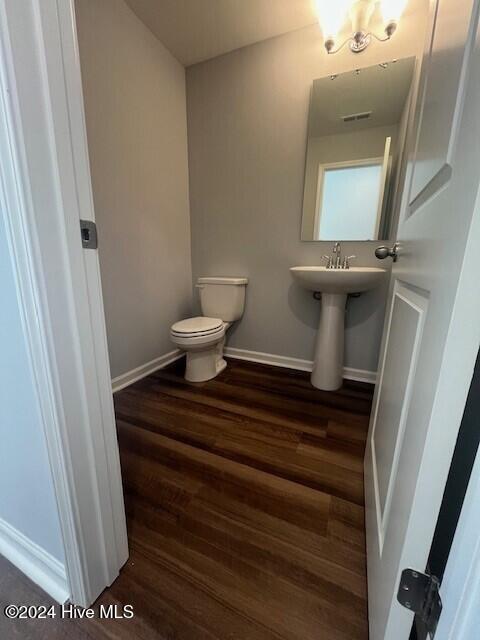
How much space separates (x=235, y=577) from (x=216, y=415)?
79cm

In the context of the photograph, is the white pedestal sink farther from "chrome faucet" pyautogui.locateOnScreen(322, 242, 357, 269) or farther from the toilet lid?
the toilet lid

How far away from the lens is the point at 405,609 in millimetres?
455

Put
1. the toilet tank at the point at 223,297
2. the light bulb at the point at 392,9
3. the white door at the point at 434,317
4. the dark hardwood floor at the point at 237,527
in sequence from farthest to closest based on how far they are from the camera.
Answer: the toilet tank at the point at 223,297, the light bulb at the point at 392,9, the dark hardwood floor at the point at 237,527, the white door at the point at 434,317

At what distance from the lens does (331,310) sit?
1734 millimetres

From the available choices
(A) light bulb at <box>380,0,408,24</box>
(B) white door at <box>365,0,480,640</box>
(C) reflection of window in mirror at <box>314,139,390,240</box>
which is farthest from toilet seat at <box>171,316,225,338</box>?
Answer: (A) light bulb at <box>380,0,408,24</box>

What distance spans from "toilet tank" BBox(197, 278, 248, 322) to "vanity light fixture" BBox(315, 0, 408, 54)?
154cm

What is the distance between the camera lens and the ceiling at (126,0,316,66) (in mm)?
1517

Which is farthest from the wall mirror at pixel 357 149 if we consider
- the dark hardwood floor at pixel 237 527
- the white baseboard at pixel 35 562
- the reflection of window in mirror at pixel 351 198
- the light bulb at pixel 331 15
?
the white baseboard at pixel 35 562

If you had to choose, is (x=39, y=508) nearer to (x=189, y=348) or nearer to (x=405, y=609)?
(x=405, y=609)

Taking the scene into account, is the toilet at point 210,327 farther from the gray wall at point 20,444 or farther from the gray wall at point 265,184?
the gray wall at point 20,444

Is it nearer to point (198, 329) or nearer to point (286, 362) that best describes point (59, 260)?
point (198, 329)

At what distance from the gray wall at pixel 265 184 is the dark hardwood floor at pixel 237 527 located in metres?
0.70

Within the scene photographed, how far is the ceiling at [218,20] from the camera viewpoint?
1.52m

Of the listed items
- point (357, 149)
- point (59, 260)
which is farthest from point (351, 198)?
point (59, 260)
